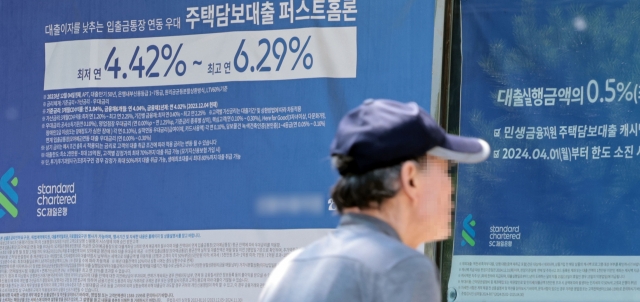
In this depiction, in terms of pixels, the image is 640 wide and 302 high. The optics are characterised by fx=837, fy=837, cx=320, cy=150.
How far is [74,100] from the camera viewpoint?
481 cm

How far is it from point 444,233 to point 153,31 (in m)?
3.20

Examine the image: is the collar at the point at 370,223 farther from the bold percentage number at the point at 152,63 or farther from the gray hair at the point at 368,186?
the bold percentage number at the point at 152,63

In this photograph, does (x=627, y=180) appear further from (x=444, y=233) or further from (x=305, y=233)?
(x=444, y=233)

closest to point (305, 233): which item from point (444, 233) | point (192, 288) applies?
point (192, 288)

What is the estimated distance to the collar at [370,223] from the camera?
5.64 ft

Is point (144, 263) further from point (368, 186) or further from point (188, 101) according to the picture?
point (368, 186)

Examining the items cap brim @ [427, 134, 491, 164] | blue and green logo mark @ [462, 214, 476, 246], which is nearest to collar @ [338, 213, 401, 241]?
cap brim @ [427, 134, 491, 164]

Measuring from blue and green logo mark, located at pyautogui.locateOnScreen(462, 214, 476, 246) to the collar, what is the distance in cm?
258

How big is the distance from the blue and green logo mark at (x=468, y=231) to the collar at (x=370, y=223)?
102 inches

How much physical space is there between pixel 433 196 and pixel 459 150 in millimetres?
114

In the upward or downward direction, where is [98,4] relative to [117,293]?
upward

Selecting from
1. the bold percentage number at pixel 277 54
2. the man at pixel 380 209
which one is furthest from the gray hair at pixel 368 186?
the bold percentage number at pixel 277 54

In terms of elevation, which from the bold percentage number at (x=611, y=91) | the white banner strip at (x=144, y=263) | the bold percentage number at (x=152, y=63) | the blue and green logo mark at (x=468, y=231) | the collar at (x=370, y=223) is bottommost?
the white banner strip at (x=144, y=263)

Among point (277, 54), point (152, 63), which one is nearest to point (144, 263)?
point (152, 63)
